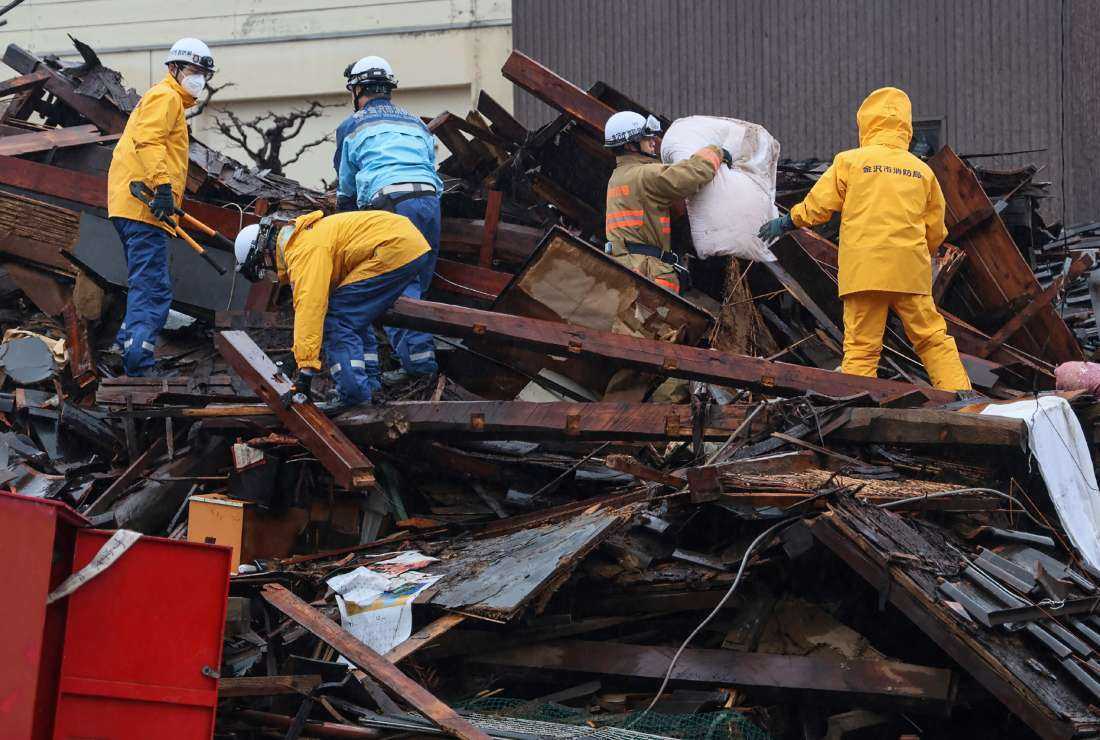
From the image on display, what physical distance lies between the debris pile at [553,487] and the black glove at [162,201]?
848 millimetres

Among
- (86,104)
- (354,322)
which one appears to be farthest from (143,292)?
(86,104)

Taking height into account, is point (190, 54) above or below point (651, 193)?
above

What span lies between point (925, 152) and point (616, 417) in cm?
595

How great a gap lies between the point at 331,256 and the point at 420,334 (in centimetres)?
131

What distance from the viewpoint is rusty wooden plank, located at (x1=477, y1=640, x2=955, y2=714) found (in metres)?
5.19

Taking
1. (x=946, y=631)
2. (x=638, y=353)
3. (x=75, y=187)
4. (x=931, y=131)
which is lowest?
(x=946, y=631)

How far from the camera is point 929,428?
6410mm

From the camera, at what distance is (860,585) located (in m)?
5.80

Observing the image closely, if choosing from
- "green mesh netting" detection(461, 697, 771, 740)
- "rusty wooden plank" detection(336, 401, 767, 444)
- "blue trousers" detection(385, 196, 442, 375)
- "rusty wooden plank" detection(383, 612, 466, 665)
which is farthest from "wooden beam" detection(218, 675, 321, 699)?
"blue trousers" detection(385, 196, 442, 375)

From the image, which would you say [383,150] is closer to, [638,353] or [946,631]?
[638,353]

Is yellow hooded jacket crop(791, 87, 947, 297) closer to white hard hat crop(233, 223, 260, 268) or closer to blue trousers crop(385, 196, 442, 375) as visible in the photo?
blue trousers crop(385, 196, 442, 375)

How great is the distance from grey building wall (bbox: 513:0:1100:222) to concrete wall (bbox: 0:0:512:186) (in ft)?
5.08

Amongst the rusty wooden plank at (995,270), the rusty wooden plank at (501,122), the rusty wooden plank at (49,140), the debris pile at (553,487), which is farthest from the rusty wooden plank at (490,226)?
the rusty wooden plank at (995,270)

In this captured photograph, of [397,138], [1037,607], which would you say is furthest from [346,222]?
[1037,607]
